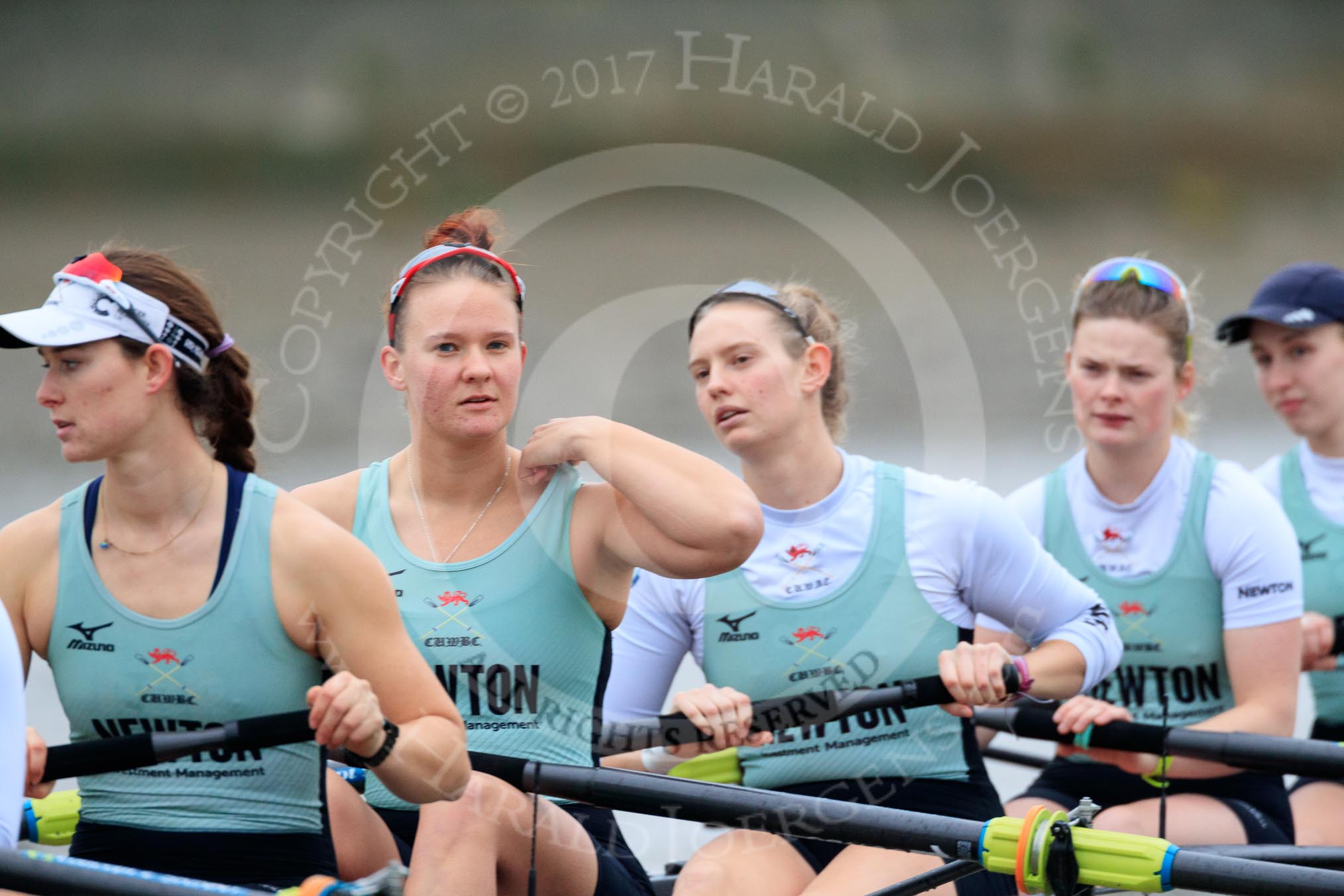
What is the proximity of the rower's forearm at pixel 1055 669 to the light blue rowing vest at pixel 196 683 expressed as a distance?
4.64 feet

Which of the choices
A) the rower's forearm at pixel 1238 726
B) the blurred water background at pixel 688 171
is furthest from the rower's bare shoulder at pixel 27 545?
the blurred water background at pixel 688 171

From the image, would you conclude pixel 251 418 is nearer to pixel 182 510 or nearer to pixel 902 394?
pixel 182 510

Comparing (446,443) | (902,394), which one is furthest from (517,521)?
(902,394)

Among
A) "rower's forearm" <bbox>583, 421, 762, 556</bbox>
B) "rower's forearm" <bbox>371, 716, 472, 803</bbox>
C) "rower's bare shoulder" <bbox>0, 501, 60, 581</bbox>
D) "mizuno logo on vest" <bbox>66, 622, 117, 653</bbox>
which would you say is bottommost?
"rower's forearm" <bbox>371, 716, 472, 803</bbox>

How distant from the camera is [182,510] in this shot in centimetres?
250

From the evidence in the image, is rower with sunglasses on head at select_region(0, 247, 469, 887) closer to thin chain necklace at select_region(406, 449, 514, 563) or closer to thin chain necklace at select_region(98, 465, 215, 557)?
thin chain necklace at select_region(98, 465, 215, 557)

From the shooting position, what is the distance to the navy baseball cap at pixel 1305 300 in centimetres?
412

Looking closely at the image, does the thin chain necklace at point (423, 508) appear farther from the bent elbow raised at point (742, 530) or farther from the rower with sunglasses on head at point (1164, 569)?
the rower with sunglasses on head at point (1164, 569)

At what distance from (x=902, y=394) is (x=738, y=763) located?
664cm

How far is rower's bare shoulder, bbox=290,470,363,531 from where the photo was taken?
2895 millimetres

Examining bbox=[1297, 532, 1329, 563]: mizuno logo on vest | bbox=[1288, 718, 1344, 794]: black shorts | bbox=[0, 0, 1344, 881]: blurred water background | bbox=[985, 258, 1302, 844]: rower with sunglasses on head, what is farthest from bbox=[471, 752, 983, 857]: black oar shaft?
bbox=[0, 0, 1344, 881]: blurred water background

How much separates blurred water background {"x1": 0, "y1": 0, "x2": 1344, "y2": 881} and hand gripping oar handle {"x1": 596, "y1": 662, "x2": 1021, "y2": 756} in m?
3.43
